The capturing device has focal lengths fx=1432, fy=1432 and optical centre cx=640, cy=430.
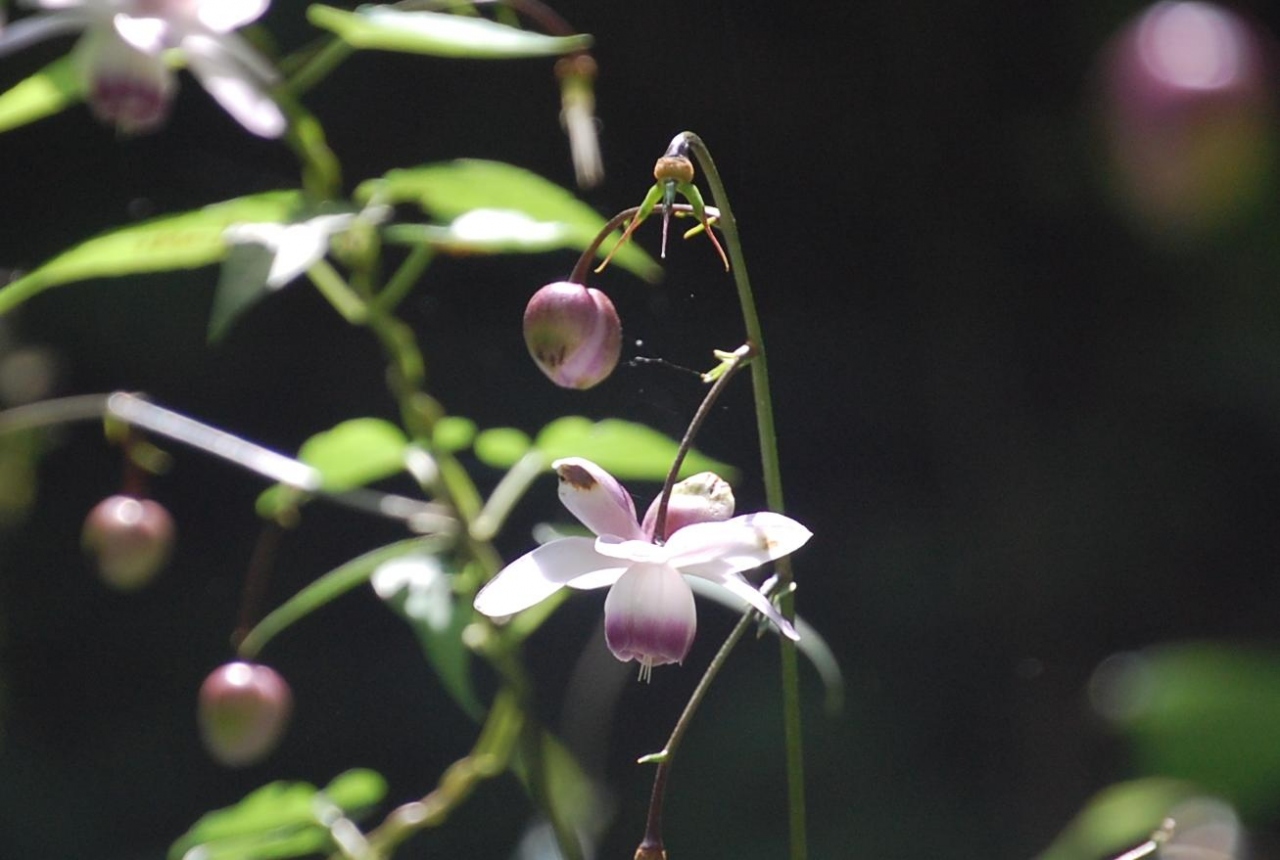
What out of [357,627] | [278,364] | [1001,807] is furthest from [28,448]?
[1001,807]

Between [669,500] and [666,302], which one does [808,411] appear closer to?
[666,302]

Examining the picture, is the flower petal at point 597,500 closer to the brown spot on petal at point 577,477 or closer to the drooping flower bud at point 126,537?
the brown spot on petal at point 577,477

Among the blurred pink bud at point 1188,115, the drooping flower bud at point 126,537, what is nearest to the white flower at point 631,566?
the blurred pink bud at point 1188,115

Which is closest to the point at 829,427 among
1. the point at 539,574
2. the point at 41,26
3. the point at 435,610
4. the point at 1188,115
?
the point at 435,610

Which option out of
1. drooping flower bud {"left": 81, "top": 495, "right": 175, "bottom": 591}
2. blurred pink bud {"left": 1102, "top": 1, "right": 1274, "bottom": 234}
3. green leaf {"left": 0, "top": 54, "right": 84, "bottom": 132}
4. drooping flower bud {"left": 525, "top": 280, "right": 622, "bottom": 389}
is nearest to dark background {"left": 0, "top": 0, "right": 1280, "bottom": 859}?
drooping flower bud {"left": 81, "top": 495, "right": 175, "bottom": 591}

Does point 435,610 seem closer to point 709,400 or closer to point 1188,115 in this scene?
point 709,400

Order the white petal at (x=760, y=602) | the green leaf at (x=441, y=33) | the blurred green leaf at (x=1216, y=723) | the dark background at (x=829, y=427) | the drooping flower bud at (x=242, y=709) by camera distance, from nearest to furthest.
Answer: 1. the blurred green leaf at (x=1216, y=723)
2. the white petal at (x=760, y=602)
3. the green leaf at (x=441, y=33)
4. the drooping flower bud at (x=242, y=709)
5. the dark background at (x=829, y=427)

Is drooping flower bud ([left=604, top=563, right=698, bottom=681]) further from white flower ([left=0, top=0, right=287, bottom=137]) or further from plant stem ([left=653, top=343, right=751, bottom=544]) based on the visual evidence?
white flower ([left=0, top=0, right=287, bottom=137])
